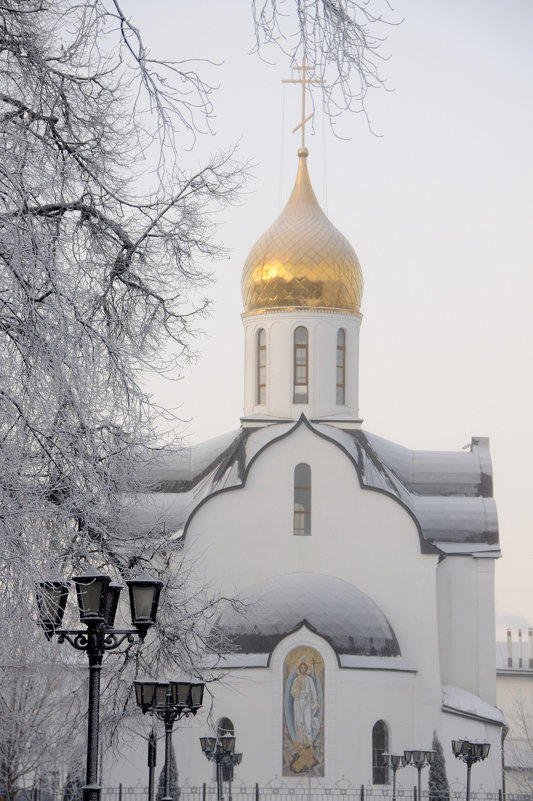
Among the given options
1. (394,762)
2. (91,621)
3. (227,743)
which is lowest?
(394,762)

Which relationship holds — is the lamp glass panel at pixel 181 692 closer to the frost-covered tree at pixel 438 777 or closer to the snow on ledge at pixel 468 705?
the frost-covered tree at pixel 438 777

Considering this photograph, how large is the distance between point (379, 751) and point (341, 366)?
309 inches

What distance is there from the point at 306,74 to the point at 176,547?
5.37 metres

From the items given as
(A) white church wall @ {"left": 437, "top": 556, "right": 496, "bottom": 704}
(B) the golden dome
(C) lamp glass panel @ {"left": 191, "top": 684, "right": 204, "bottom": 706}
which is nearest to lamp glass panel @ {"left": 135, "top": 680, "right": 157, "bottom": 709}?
(C) lamp glass panel @ {"left": 191, "top": 684, "right": 204, "bottom": 706}

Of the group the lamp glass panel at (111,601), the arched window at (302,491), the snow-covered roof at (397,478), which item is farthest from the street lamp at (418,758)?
the lamp glass panel at (111,601)

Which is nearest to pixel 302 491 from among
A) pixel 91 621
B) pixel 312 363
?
pixel 312 363

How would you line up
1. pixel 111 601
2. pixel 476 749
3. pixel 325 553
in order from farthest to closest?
pixel 325 553, pixel 476 749, pixel 111 601

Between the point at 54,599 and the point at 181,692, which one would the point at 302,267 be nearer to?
the point at 181,692

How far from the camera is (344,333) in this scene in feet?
92.2

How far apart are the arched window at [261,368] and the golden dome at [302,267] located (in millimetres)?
587

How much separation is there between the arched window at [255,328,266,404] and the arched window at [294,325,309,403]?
708 mm

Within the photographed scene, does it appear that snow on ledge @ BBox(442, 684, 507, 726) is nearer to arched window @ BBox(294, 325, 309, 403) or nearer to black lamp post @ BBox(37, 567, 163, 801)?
arched window @ BBox(294, 325, 309, 403)

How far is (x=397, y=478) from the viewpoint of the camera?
28.6 metres

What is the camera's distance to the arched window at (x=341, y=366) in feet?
92.0
